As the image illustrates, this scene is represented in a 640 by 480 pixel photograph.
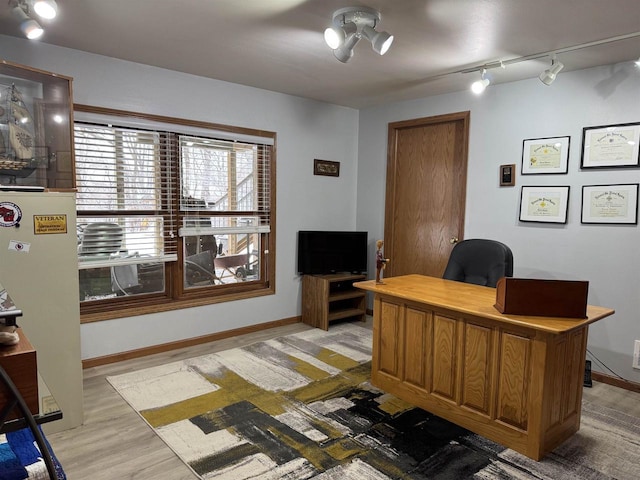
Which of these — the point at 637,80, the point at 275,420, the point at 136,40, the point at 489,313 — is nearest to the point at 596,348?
the point at 489,313

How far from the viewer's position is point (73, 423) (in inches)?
103

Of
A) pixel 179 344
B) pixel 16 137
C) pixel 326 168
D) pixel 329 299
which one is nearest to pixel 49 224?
pixel 16 137

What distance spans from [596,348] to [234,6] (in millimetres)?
3671

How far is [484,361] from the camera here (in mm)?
2492

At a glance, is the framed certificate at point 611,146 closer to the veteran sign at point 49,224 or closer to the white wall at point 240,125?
the white wall at point 240,125

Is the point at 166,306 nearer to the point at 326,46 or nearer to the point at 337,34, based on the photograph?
the point at 326,46

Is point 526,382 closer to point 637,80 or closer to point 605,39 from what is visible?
point 605,39

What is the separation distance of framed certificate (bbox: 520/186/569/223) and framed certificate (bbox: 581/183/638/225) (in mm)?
153

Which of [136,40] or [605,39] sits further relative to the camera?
[136,40]

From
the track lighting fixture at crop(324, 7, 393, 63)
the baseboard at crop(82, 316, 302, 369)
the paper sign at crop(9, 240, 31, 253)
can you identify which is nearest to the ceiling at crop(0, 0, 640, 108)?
the track lighting fixture at crop(324, 7, 393, 63)

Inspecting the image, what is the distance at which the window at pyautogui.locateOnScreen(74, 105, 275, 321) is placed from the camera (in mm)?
3482

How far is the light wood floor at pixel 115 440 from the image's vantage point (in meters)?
2.21

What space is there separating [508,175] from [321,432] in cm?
278

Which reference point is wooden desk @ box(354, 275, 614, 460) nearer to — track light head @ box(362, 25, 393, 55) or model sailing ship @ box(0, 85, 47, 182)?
track light head @ box(362, 25, 393, 55)
